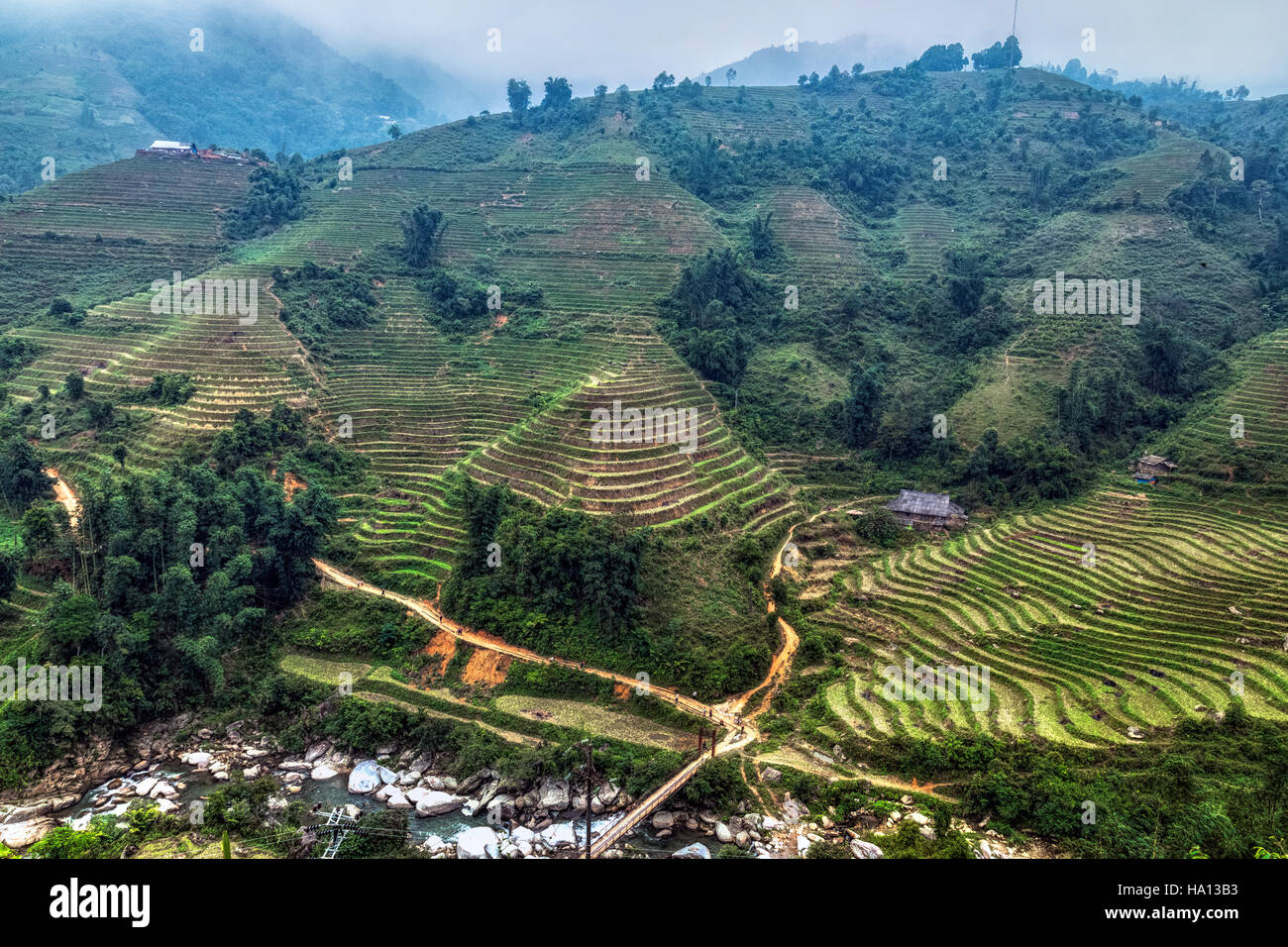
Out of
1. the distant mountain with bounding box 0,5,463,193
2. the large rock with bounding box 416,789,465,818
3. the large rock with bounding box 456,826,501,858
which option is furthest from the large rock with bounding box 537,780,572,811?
the distant mountain with bounding box 0,5,463,193

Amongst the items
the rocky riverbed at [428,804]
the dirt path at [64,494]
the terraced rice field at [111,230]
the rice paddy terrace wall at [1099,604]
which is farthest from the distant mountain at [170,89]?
the rice paddy terrace wall at [1099,604]

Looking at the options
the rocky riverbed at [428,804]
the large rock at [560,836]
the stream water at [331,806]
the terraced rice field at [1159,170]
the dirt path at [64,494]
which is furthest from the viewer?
the terraced rice field at [1159,170]

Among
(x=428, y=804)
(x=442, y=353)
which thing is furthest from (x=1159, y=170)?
(x=428, y=804)

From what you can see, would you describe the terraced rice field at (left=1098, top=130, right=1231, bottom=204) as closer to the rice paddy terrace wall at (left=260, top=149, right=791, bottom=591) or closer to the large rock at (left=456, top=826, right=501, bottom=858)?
the rice paddy terrace wall at (left=260, top=149, right=791, bottom=591)

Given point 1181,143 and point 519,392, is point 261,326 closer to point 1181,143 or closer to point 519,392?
point 519,392

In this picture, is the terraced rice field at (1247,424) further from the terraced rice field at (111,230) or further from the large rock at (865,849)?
the terraced rice field at (111,230)

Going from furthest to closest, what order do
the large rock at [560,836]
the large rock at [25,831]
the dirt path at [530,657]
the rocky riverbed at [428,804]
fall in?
the dirt path at [530,657] → the large rock at [560,836] → the rocky riverbed at [428,804] → the large rock at [25,831]
